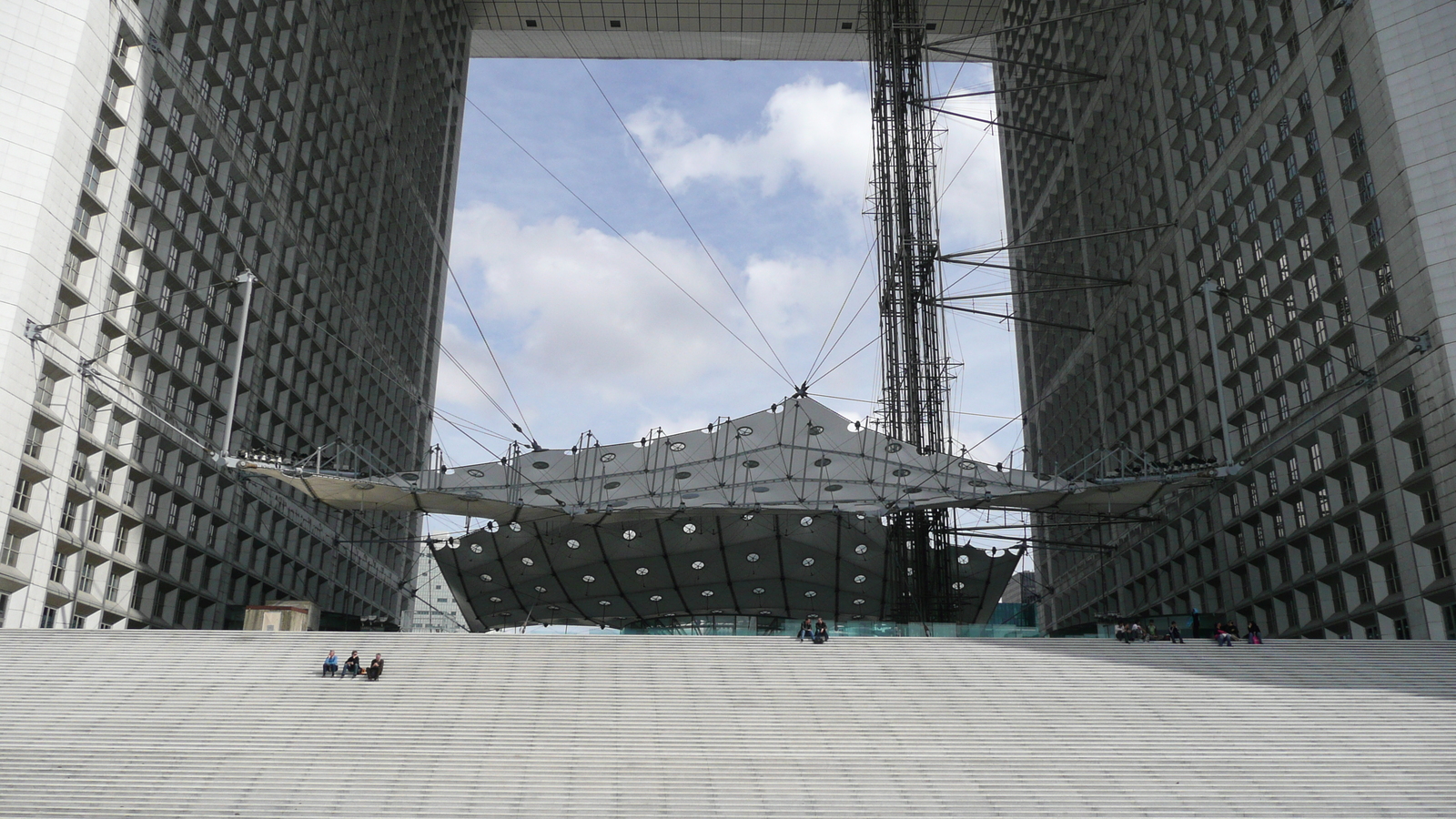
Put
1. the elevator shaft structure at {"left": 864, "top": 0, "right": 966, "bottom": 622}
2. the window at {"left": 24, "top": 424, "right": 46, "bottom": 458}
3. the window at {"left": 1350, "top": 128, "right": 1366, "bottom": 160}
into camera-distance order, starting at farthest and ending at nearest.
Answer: the elevator shaft structure at {"left": 864, "top": 0, "right": 966, "bottom": 622} < the window at {"left": 1350, "top": 128, "right": 1366, "bottom": 160} < the window at {"left": 24, "top": 424, "right": 46, "bottom": 458}

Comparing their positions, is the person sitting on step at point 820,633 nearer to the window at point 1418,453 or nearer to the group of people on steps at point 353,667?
the group of people on steps at point 353,667

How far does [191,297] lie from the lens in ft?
147

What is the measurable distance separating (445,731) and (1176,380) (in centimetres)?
3997

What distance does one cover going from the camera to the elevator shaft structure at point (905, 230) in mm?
60062

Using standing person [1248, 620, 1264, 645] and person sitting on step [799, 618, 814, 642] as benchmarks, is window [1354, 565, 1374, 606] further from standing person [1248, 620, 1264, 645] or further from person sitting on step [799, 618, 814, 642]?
person sitting on step [799, 618, 814, 642]

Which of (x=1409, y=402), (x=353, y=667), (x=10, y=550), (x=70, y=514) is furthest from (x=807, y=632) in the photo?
(x=70, y=514)

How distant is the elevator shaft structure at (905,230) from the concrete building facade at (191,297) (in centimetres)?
2787

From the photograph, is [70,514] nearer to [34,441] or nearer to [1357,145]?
[34,441]

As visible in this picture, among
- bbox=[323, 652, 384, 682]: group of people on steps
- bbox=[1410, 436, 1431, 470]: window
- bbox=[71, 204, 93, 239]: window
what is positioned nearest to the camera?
bbox=[323, 652, 384, 682]: group of people on steps

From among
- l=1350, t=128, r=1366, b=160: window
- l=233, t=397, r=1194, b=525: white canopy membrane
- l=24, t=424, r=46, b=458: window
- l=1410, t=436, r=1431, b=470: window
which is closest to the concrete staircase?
l=24, t=424, r=46, b=458: window

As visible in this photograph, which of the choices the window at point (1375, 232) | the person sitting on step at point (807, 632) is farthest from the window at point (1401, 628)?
the person sitting on step at point (807, 632)

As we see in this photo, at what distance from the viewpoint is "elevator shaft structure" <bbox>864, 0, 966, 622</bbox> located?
60062mm

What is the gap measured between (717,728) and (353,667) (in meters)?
9.63

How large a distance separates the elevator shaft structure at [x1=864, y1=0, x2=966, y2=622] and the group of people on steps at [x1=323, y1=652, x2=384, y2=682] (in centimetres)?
3518
